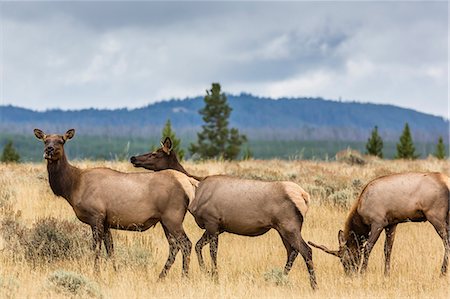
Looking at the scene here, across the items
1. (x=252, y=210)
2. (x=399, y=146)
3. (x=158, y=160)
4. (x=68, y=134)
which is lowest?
(x=252, y=210)

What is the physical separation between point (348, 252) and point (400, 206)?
1.01 metres

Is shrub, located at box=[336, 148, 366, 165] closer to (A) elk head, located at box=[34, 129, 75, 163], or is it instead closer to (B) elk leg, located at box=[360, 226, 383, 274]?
(B) elk leg, located at box=[360, 226, 383, 274]

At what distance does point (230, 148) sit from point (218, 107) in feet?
15.2

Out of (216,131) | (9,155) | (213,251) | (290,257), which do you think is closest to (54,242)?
(213,251)

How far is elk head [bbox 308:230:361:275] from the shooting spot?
999 cm

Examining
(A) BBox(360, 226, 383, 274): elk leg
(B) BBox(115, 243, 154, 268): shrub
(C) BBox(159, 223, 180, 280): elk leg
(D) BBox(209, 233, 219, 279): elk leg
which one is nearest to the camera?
(D) BBox(209, 233, 219, 279): elk leg

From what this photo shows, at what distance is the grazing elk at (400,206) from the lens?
10.2m

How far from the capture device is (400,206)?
10.2 metres

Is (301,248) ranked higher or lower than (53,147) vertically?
lower

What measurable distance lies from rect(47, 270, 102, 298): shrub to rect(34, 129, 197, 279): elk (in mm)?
1047

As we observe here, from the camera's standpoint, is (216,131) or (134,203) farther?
(216,131)

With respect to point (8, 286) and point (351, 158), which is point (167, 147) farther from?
point (351, 158)

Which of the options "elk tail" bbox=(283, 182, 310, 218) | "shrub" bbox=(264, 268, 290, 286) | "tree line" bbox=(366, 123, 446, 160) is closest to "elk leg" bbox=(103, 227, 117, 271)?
"shrub" bbox=(264, 268, 290, 286)

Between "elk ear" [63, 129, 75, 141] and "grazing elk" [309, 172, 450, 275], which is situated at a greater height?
"elk ear" [63, 129, 75, 141]
